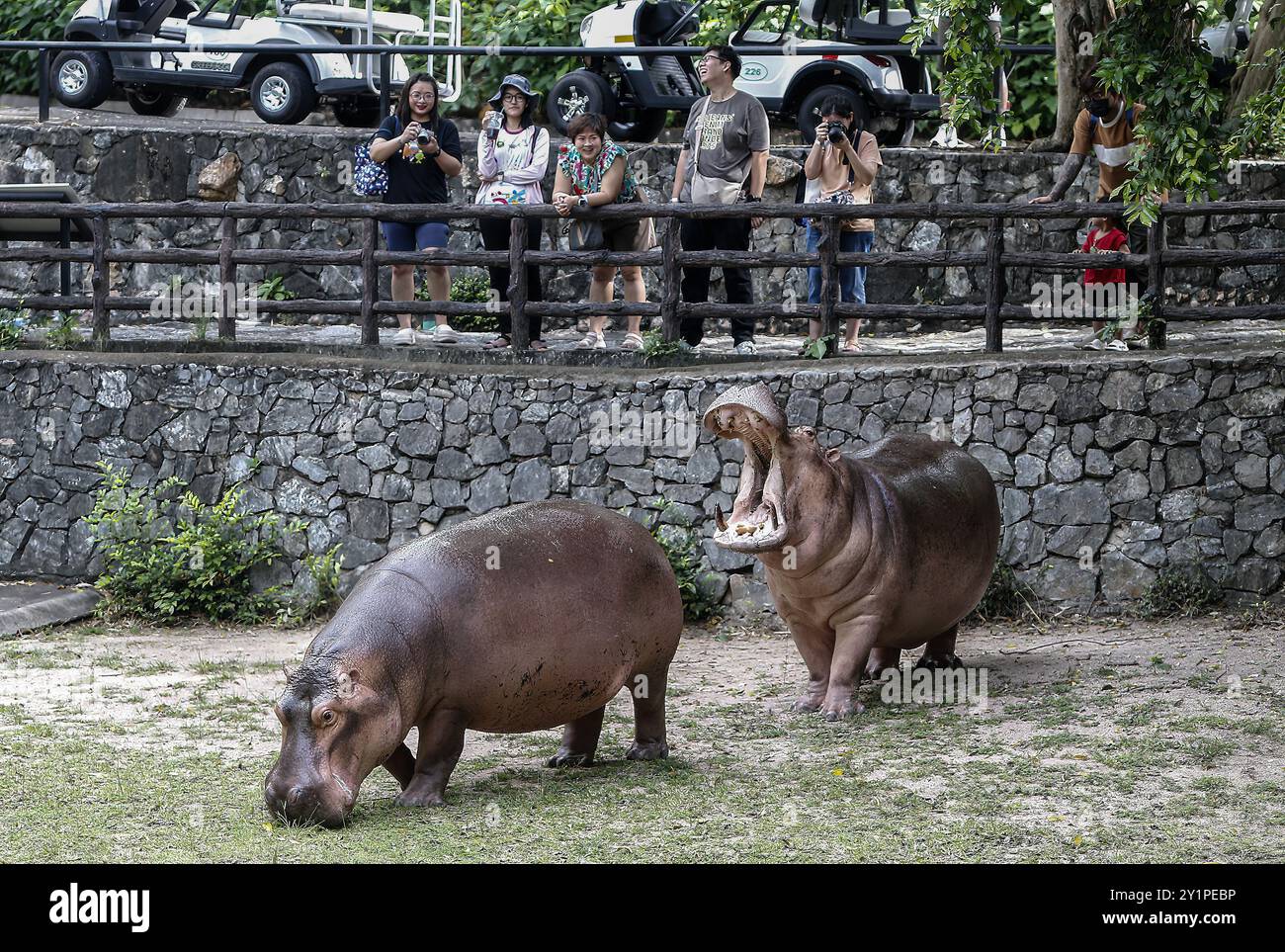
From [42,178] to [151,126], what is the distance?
3.61ft

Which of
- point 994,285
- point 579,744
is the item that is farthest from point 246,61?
point 579,744

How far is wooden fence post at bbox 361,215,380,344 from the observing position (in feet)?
37.0

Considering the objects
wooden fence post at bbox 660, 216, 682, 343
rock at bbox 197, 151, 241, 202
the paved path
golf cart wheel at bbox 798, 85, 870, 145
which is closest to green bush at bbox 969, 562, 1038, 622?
the paved path

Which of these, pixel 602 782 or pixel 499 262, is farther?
pixel 499 262

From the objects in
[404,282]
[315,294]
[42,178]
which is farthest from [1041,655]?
[42,178]

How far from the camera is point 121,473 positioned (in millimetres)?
11398

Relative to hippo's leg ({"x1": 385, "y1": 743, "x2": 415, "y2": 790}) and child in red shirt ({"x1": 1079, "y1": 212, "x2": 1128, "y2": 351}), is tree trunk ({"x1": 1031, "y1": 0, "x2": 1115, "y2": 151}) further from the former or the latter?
hippo's leg ({"x1": 385, "y1": 743, "x2": 415, "y2": 790})

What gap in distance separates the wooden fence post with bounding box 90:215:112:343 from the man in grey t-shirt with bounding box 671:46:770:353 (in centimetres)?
383

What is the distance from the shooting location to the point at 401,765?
6.70 m

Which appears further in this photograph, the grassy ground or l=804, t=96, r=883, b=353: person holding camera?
l=804, t=96, r=883, b=353: person holding camera

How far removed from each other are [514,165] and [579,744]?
16.9 ft

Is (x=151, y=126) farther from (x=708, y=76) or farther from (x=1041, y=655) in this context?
(x=1041, y=655)

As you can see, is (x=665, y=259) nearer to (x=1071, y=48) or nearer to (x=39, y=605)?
(x=39, y=605)

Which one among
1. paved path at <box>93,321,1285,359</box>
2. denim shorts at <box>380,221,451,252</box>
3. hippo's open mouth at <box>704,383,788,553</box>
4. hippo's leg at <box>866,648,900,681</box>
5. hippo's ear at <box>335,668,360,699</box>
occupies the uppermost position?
denim shorts at <box>380,221,451,252</box>
